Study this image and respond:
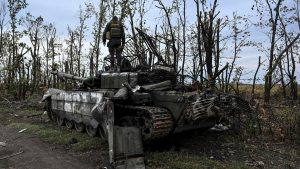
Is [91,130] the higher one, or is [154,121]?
[154,121]

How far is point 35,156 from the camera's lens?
32.4 ft

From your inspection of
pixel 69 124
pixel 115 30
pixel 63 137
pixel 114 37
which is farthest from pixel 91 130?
pixel 115 30

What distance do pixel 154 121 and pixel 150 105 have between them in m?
1.32

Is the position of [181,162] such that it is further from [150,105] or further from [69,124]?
[69,124]

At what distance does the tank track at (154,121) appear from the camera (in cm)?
918

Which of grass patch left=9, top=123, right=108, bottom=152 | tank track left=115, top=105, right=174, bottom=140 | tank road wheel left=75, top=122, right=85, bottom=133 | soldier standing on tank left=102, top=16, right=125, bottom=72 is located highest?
soldier standing on tank left=102, top=16, right=125, bottom=72

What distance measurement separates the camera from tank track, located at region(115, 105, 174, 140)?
9.18 metres

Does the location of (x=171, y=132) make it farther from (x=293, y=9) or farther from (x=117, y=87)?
(x=293, y=9)

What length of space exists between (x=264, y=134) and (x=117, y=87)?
4.30 meters

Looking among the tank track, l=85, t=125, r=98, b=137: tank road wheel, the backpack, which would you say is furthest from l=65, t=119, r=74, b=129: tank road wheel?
the tank track

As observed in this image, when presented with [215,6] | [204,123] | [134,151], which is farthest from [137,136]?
[215,6]

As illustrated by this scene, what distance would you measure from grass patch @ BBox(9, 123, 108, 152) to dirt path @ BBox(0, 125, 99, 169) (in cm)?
35

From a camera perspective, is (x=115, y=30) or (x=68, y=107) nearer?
(x=115, y=30)

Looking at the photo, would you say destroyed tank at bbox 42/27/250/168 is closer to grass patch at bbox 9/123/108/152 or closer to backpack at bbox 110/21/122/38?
grass patch at bbox 9/123/108/152
